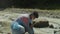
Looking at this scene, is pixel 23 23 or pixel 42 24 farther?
pixel 42 24

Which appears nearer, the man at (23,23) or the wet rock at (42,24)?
the man at (23,23)

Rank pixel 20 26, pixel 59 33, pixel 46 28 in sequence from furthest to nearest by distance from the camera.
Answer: pixel 46 28 < pixel 59 33 < pixel 20 26

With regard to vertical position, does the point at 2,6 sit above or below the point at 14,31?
below

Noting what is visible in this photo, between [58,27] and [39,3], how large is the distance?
9060 millimetres

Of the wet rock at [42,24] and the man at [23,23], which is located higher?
the man at [23,23]

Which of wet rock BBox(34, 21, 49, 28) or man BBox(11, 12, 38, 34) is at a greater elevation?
man BBox(11, 12, 38, 34)

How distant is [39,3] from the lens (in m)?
18.3

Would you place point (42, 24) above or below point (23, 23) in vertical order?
below

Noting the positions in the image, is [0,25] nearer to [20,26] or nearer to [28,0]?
[20,26]

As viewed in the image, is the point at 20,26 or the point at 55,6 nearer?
the point at 20,26

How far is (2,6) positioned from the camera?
1786 cm

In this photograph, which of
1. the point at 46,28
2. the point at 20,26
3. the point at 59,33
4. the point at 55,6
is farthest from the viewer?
the point at 55,6

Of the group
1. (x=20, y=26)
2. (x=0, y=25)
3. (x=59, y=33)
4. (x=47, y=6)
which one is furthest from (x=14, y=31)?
(x=47, y=6)

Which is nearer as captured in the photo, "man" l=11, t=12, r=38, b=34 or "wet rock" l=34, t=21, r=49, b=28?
"man" l=11, t=12, r=38, b=34
